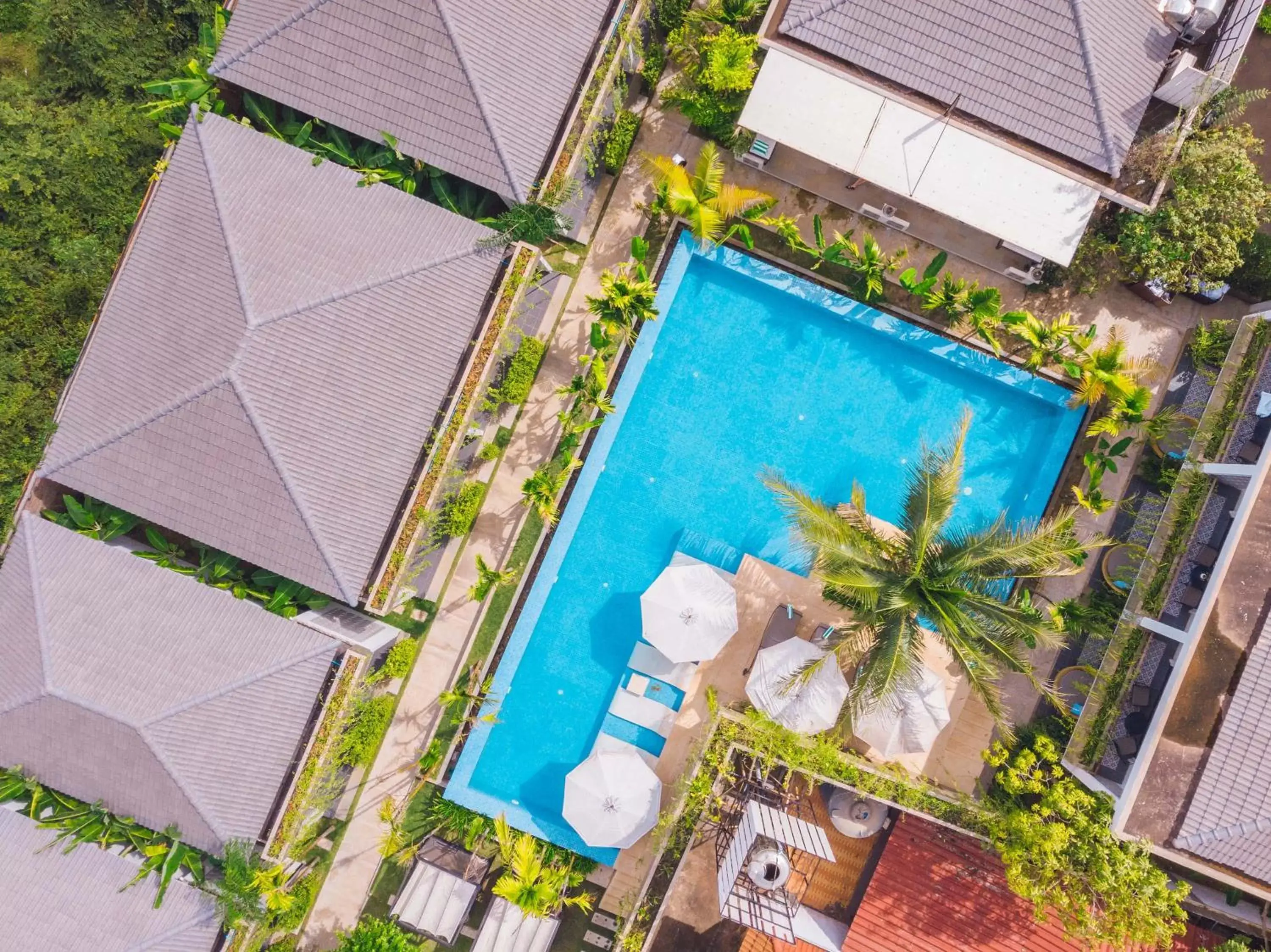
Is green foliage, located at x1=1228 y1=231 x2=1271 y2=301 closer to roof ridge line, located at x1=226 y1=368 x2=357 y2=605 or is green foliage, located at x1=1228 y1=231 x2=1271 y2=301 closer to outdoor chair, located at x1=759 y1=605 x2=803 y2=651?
outdoor chair, located at x1=759 y1=605 x2=803 y2=651

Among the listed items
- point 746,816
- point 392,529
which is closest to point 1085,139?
point 746,816

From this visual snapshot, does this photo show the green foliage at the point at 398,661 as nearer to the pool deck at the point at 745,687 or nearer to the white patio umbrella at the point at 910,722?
the pool deck at the point at 745,687

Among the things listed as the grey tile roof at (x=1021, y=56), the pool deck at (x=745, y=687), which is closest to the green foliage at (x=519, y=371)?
the pool deck at (x=745, y=687)

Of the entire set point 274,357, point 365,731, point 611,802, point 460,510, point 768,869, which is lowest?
Answer: point 365,731

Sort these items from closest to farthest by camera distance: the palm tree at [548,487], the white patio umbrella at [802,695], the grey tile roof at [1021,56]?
the grey tile roof at [1021,56], the white patio umbrella at [802,695], the palm tree at [548,487]

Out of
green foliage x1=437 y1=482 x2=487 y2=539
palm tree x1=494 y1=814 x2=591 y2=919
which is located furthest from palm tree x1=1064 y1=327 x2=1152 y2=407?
palm tree x1=494 y1=814 x2=591 y2=919

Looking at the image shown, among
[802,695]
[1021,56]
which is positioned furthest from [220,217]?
[1021,56]

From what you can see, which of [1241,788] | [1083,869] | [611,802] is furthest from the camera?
[611,802]

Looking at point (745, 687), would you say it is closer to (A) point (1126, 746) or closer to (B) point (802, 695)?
(B) point (802, 695)
